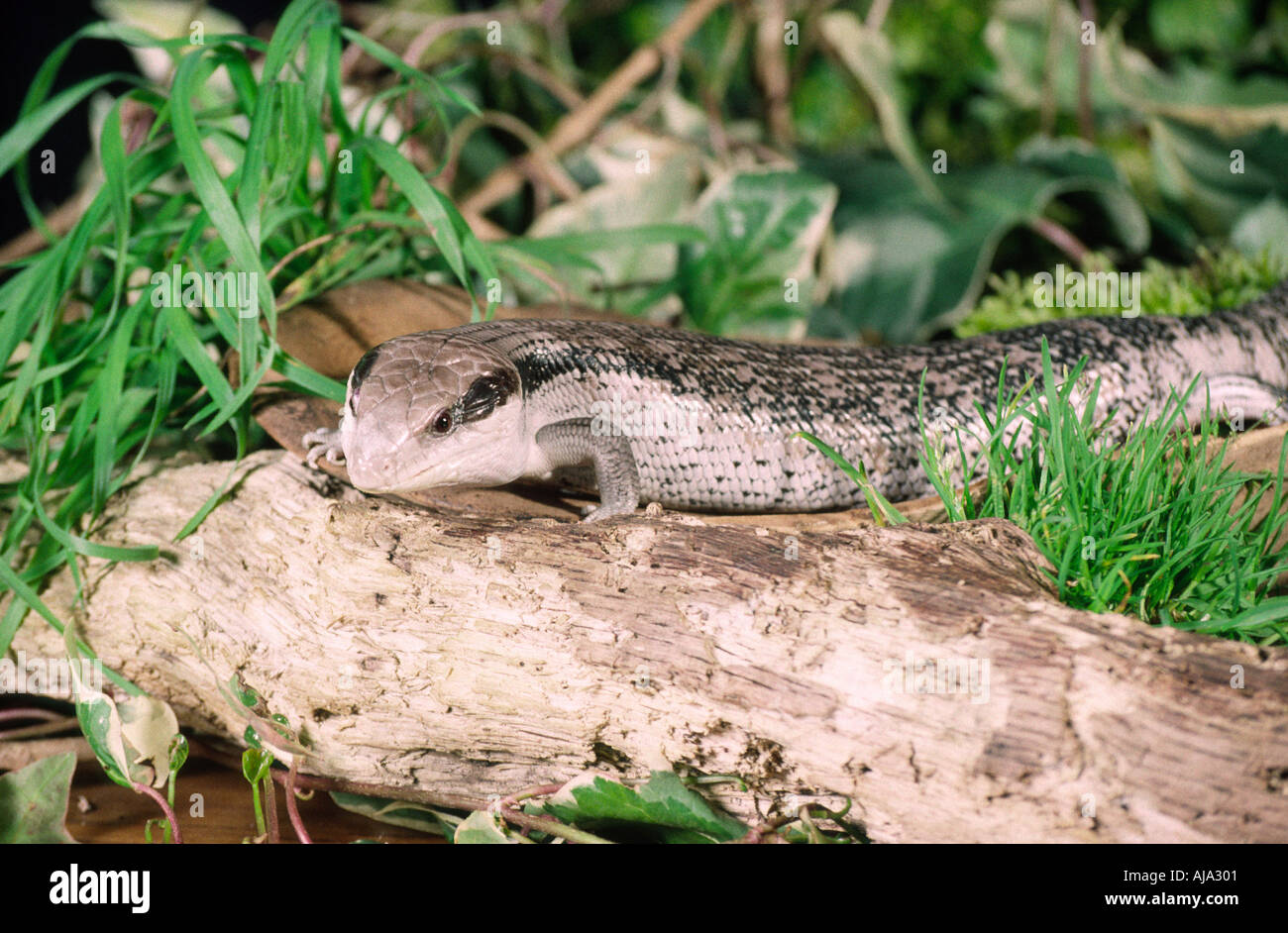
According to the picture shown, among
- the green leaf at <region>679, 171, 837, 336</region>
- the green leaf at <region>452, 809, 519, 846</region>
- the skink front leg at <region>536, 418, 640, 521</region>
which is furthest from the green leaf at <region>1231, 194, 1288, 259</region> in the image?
the green leaf at <region>452, 809, 519, 846</region>

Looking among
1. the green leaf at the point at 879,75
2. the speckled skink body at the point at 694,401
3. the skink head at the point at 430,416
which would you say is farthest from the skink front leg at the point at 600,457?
the green leaf at the point at 879,75

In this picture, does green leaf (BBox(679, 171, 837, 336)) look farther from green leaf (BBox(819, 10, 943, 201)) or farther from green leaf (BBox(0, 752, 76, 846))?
green leaf (BBox(0, 752, 76, 846))

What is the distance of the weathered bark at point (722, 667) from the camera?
1561mm

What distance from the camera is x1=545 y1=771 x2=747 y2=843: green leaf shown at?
179 cm

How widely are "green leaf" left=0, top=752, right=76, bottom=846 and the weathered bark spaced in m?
0.34

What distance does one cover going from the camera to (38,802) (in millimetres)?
1917

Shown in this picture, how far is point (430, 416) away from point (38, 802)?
110cm

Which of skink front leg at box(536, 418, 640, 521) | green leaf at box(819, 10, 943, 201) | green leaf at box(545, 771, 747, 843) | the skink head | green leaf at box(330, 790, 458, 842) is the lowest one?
green leaf at box(330, 790, 458, 842)

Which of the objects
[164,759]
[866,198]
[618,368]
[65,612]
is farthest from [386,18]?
[164,759]

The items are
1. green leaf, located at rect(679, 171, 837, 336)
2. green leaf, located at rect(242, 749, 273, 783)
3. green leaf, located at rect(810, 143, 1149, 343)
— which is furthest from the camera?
green leaf, located at rect(810, 143, 1149, 343)

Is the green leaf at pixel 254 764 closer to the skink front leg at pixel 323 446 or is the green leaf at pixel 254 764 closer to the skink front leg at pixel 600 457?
the skink front leg at pixel 323 446

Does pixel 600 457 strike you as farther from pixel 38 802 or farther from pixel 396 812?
pixel 38 802

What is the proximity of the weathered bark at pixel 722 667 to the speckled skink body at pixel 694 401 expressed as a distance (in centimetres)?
21

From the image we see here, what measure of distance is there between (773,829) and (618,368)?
47.9 inches
